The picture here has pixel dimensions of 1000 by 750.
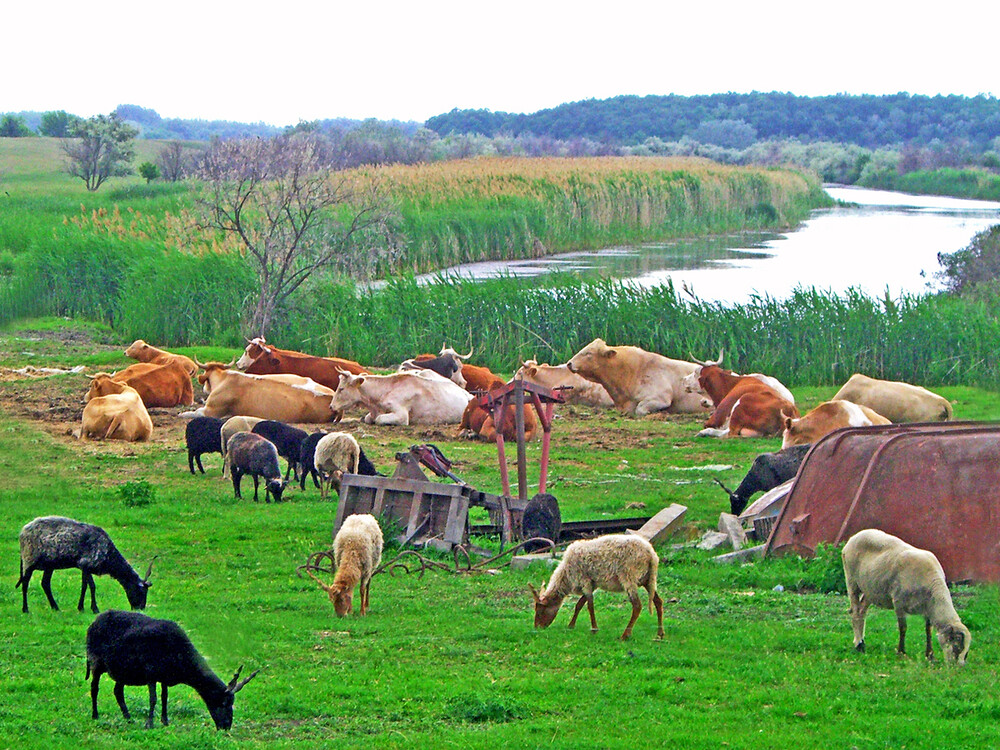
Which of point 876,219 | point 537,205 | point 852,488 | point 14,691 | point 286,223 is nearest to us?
point 14,691

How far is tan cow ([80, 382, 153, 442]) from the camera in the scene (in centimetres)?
1666

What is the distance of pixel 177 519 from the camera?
1247 cm

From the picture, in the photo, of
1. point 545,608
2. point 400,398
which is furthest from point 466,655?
point 400,398

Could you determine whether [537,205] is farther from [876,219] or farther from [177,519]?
[177,519]

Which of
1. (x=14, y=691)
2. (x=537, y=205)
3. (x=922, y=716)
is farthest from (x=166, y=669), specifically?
(x=537, y=205)

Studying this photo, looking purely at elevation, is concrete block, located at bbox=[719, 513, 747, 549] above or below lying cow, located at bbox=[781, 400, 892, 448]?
below

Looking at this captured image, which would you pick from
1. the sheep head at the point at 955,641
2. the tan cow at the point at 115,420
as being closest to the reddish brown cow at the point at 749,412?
the tan cow at the point at 115,420

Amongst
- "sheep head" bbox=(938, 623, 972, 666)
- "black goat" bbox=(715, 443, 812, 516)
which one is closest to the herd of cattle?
"black goat" bbox=(715, 443, 812, 516)

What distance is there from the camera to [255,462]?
1329cm

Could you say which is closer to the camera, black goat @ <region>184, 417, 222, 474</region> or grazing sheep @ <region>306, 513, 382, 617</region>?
grazing sheep @ <region>306, 513, 382, 617</region>

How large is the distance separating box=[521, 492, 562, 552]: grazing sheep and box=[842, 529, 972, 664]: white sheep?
3.27 m

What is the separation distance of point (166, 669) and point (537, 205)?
4102 centimetres

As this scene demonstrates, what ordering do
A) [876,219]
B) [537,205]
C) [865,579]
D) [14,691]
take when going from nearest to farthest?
1. [14,691]
2. [865,579]
3. [537,205]
4. [876,219]

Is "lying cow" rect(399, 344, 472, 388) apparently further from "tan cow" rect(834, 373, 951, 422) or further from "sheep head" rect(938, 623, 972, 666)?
"sheep head" rect(938, 623, 972, 666)
